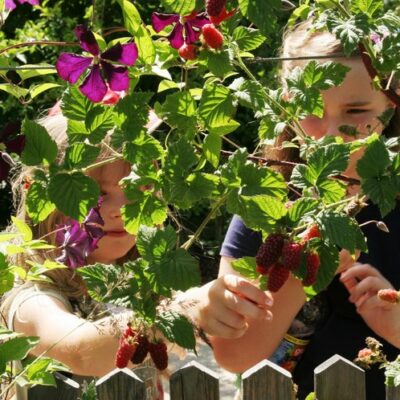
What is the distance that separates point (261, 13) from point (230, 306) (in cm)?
50

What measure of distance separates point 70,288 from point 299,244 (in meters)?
1.05

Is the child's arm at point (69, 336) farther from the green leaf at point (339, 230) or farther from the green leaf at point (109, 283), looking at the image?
the green leaf at point (339, 230)

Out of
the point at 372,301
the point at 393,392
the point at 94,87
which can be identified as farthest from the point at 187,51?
the point at 393,392

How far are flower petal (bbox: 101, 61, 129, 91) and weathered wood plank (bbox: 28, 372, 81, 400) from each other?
28.7 inches

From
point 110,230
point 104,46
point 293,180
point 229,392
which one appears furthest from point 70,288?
point 229,392

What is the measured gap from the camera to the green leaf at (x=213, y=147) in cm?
129

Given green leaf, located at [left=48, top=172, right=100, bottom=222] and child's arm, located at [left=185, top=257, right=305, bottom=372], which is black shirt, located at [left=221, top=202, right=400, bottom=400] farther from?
green leaf, located at [left=48, top=172, right=100, bottom=222]

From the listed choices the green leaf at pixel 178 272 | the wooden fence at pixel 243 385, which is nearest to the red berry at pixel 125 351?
the green leaf at pixel 178 272

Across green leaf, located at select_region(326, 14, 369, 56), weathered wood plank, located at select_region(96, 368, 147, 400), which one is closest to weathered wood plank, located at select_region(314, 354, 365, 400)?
weathered wood plank, located at select_region(96, 368, 147, 400)

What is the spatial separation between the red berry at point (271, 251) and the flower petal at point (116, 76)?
0.29m

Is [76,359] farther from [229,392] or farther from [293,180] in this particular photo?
[229,392]

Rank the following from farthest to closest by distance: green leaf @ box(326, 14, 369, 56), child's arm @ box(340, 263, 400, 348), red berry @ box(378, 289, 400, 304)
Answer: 1. child's arm @ box(340, 263, 400, 348)
2. red berry @ box(378, 289, 400, 304)
3. green leaf @ box(326, 14, 369, 56)

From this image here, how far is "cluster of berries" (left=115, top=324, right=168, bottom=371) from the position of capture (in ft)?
4.22

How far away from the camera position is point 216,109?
4.20 feet
